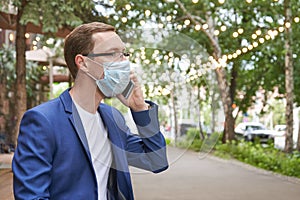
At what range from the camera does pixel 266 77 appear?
21.1 m

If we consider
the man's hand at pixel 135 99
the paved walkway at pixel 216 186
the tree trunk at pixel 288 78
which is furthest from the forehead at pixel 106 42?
the tree trunk at pixel 288 78

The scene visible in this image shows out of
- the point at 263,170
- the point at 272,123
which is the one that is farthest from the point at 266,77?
the point at 272,123

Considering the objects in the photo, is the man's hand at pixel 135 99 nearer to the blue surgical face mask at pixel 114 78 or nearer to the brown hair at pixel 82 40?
the blue surgical face mask at pixel 114 78

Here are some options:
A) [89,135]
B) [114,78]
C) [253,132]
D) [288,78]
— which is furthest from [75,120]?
[253,132]

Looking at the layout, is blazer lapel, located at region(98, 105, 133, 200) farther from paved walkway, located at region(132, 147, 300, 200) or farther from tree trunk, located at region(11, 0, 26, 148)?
tree trunk, located at region(11, 0, 26, 148)

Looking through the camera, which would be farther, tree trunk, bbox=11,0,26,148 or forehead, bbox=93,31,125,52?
tree trunk, bbox=11,0,26,148

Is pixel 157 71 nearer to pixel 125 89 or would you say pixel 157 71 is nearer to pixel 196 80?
pixel 196 80

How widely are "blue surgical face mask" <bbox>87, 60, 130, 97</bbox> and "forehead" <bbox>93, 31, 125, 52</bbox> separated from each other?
0.05 m

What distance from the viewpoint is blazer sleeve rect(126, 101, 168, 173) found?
1825mm

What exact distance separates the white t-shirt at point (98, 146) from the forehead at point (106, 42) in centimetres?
20

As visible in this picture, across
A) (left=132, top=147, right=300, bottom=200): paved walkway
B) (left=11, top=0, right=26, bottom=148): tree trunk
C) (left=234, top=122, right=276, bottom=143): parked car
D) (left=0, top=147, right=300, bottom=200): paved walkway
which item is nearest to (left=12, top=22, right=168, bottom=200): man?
(left=0, top=147, right=300, bottom=200): paved walkway

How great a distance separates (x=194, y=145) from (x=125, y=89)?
2.01ft

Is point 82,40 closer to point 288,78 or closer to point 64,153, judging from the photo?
point 64,153

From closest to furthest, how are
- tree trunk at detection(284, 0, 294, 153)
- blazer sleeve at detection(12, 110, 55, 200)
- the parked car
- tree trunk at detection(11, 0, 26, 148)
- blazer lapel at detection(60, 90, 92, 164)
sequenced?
blazer sleeve at detection(12, 110, 55, 200) < blazer lapel at detection(60, 90, 92, 164) < tree trunk at detection(11, 0, 26, 148) < tree trunk at detection(284, 0, 294, 153) < the parked car
